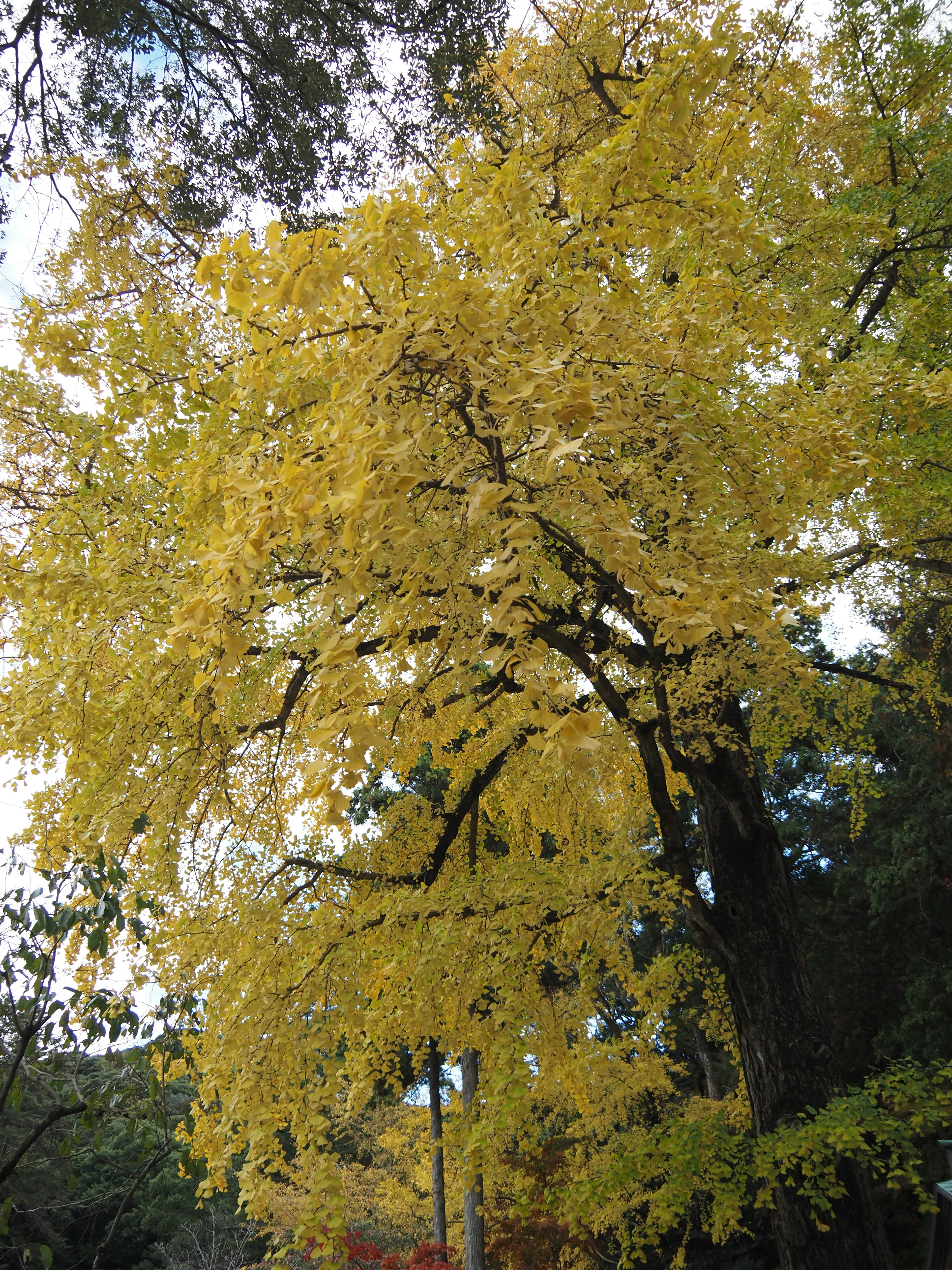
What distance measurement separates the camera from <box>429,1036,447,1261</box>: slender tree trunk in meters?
9.88

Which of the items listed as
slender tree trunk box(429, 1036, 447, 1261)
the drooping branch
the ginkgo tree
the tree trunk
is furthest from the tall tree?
the drooping branch

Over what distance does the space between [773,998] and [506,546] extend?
3037 mm

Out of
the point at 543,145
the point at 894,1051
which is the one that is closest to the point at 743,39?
the point at 543,145

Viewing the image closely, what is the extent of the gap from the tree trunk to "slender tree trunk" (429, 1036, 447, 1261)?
5940 mm

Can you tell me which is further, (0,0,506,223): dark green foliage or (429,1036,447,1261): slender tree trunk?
(429,1036,447,1261): slender tree trunk

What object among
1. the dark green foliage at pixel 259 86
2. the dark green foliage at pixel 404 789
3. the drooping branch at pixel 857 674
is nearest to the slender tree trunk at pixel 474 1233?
the dark green foliage at pixel 404 789

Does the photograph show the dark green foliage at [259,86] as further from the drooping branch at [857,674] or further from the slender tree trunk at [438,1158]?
the slender tree trunk at [438,1158]

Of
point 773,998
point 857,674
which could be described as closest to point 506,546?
point 773,998

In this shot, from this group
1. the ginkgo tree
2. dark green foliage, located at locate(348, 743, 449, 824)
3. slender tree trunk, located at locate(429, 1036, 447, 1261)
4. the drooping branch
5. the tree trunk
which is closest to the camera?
the ginkgo tree

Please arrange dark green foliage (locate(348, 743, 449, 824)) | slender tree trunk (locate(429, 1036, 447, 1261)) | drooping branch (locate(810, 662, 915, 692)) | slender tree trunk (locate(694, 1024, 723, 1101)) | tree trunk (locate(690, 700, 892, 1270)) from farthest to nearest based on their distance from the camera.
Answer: slender tree trunk (locate(429, 1036, 447, 1261)) → slender tree trunk (locate(694, 1024, 723, 1101)) → dark green foliage (locate(348, 743, 449, 824)) → drooping branch (locate(810, 662, 915, 692)) → tree trunk (locate(690, 700, 892, 1270))

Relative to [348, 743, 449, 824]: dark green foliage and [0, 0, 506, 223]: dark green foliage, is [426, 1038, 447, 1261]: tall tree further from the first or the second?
[0, 0, 506, 223]: dark green foliage

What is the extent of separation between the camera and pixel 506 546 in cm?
236

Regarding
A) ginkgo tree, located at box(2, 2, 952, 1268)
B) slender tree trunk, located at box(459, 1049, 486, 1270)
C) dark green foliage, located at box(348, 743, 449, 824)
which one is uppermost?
dark green foliage, located at box(348, 743, 449, 824)

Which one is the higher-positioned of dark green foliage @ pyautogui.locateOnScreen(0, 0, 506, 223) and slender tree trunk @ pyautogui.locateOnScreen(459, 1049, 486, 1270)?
dark green foliage @ pyautogui.locateOnScreen(0, 0, 506, 223)
